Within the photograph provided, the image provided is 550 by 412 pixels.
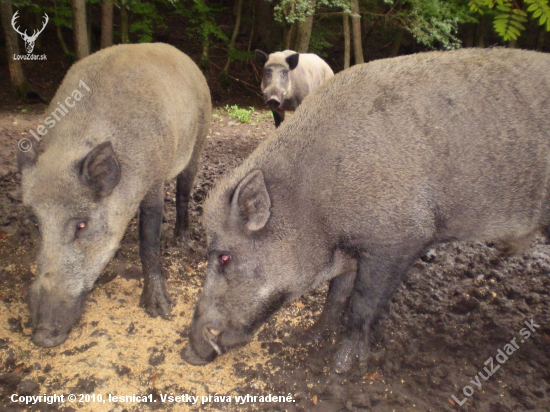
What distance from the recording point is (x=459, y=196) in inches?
109

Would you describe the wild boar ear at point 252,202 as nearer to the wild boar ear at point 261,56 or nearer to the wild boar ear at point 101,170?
the wild boar ear at point 101,170

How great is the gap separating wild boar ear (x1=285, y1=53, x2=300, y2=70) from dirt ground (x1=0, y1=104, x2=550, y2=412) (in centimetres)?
479

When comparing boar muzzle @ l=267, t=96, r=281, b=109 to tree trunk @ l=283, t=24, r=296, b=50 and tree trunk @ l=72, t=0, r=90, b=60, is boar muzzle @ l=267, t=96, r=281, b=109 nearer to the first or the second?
tree trunk @ l=72, t=0, r=90, b=60

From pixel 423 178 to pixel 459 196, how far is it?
0.32 metres

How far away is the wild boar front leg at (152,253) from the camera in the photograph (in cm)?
352

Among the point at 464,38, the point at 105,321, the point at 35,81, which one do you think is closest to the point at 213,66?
the point at 35,81

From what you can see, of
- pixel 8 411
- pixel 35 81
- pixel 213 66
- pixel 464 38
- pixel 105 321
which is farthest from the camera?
pixel 464 38

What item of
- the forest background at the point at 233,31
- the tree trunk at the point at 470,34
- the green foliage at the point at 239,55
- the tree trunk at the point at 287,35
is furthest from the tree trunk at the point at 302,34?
the tree trunk at the point at 470,34

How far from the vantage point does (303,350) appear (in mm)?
3326

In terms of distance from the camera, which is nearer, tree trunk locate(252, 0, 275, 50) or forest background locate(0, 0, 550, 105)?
forest background locate(0, 0, 550, 105)

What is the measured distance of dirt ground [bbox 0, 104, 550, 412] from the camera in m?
2.86

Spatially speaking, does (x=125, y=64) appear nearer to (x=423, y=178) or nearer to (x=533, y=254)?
(x=423, y=178)

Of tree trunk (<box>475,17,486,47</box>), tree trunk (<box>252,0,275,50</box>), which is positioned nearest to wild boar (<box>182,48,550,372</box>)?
tree trunk (<box>252,0,275,50</box>)

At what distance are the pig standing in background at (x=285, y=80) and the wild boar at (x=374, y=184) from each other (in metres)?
5.08
